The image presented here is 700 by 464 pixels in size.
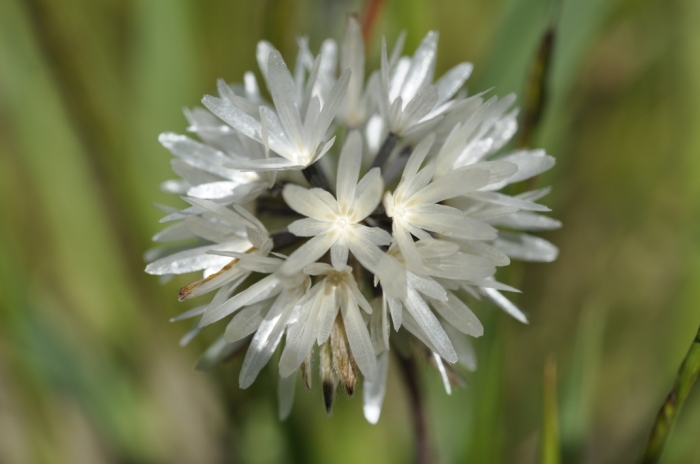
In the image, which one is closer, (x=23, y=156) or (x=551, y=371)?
(x=551, y=371)

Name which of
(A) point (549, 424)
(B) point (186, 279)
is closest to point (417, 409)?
(A) point (549, 424)

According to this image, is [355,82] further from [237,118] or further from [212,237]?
[212,237]

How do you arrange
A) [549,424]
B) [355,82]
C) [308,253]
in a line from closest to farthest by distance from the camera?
[308,253] → [549,424] → [355,82]

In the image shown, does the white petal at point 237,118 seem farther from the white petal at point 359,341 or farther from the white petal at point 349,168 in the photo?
the white petal at point 359,341

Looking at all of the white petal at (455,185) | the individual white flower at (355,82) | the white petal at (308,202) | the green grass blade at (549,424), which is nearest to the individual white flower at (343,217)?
the white petal at (308,202)

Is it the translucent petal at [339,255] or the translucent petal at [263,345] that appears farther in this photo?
the translucent petal at [263,345]

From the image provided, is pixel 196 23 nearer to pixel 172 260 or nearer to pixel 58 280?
pixel 58 280

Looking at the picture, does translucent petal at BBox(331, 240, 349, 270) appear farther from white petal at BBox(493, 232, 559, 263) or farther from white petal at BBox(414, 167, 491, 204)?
white petal at BBox(493, 232, 559, 263)

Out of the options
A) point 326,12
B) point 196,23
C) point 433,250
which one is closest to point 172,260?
point 433,250
